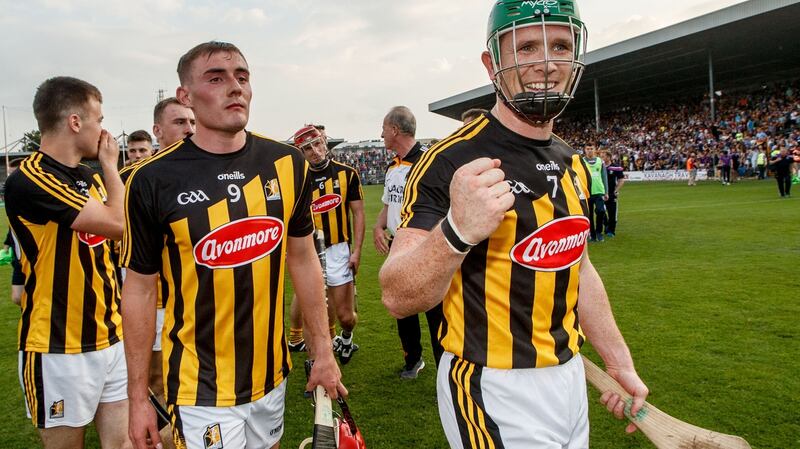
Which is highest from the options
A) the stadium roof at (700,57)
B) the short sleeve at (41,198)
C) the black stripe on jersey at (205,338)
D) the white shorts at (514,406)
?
the stadium roof at (700,57)

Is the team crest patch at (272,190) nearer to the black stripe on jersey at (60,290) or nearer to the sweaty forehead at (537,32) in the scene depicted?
the sweaty forehead at (537,32)

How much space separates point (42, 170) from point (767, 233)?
40.8ft

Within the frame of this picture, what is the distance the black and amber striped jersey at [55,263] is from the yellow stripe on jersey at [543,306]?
2347mm

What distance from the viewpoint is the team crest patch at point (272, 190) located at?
255 centimetres

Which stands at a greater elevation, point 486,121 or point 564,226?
point 486,121

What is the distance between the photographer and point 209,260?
93.6 inches

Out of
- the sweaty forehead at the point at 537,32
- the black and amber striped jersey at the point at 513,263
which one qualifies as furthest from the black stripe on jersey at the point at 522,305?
the sweaty forehead at the point at 537,32

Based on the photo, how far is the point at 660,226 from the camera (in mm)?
13562

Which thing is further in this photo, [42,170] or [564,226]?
[42,170]

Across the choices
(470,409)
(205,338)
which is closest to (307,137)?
(205,338)

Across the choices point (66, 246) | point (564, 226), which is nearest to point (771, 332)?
point (564, 226)

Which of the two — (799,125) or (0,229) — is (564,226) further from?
(799,125)

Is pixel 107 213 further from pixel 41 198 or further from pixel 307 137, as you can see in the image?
pixel 307 137

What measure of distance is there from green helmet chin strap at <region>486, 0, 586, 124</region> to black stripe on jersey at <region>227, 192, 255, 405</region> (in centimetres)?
121
